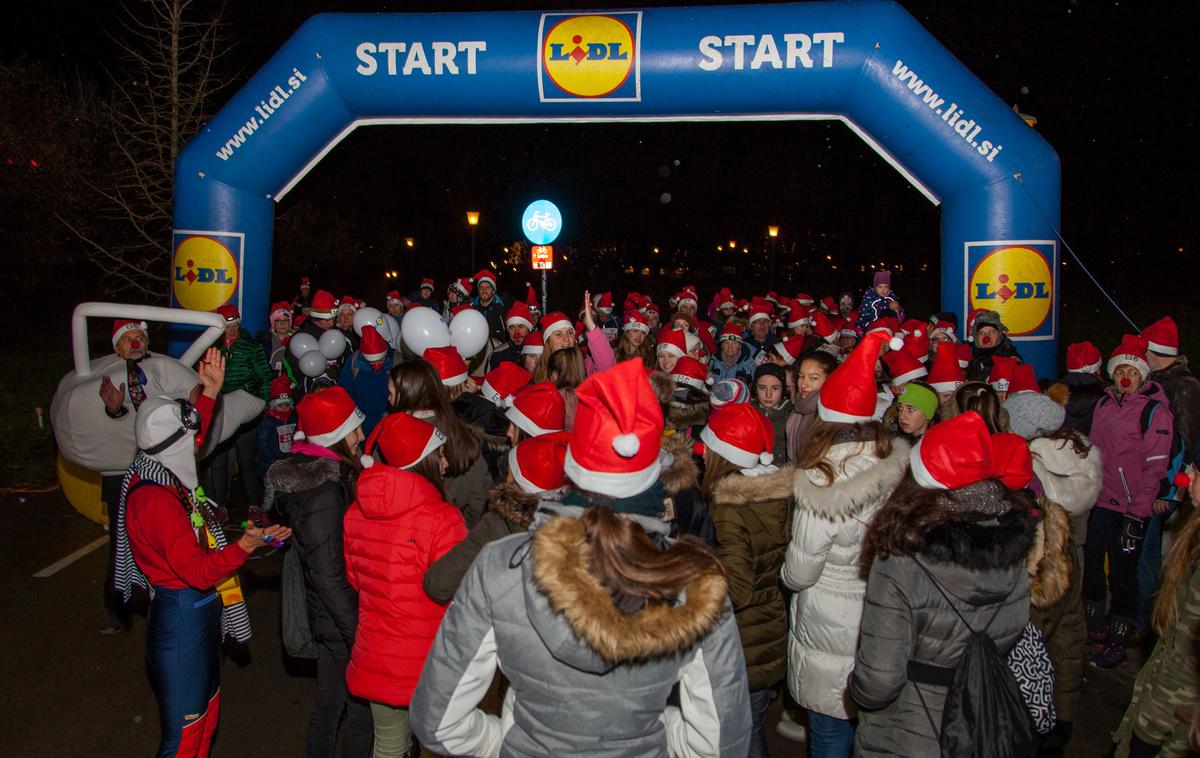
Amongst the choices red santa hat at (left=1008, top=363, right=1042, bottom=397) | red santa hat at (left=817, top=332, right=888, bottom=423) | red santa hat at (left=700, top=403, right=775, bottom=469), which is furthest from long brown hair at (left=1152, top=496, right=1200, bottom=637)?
red santa hat at (left=1008, top=363, right=1042, bottom=397)

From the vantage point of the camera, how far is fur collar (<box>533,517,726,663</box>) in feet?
6.41

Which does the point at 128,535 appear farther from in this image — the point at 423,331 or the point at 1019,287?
the point at 1019,287

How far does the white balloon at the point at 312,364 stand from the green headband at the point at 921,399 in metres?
5.34

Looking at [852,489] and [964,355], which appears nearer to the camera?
[852,489]

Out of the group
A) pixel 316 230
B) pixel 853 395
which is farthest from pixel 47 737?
pixel 316 230

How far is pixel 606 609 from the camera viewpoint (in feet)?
6.48

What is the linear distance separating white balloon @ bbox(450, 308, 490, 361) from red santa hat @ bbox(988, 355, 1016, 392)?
4.25m

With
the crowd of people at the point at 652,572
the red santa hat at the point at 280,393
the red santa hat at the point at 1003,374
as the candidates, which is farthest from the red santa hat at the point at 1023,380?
the red santa hat at the point at 280,393

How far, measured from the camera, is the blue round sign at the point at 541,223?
14344 millimetres

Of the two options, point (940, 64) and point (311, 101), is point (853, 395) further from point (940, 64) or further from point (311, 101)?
point (311, 101)

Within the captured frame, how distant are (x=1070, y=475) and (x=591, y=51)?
6.45m

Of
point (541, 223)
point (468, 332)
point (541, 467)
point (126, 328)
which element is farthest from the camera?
point (541, 223)

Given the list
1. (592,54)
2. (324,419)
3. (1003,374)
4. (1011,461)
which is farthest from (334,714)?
(592,54)

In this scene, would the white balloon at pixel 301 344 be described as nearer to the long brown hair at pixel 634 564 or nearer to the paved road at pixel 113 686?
the paved road at pixel 113 686
